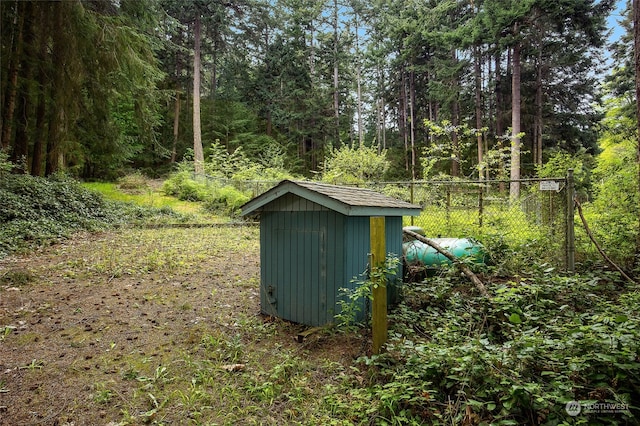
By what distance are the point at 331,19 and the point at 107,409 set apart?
25.9 m

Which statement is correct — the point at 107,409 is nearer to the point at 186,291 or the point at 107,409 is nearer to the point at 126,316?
the point at 126,316

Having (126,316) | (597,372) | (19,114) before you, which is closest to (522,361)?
(597,372)

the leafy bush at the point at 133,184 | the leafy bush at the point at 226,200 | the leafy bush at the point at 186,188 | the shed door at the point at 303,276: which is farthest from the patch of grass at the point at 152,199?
the shed door at the point at 303,276

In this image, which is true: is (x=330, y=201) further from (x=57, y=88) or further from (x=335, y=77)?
(x=335, y=77)

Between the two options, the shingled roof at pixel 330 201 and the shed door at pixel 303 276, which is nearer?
the shingled roof at pixel 330 201

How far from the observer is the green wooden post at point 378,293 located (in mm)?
2924

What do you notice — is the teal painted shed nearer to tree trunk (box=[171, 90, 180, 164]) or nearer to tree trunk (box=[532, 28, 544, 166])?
tree trunk (box=[532, 28, 544, 166])

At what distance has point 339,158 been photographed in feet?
52.6

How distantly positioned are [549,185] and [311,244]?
3323 mm

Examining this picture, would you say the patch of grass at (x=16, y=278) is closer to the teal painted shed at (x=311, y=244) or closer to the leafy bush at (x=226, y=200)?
the teal painted shed at (x=311, y=244)

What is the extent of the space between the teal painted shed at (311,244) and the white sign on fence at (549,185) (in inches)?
75.9

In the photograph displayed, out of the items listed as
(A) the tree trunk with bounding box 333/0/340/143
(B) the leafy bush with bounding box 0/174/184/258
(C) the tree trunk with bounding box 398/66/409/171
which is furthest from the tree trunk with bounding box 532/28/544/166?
(B) the leafy bush with bounding box 0/174/184/258

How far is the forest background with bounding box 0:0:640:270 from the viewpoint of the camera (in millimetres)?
8109

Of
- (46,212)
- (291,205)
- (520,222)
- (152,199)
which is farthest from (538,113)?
(46,212)
